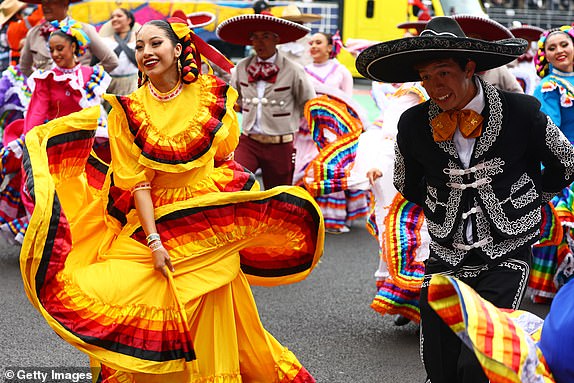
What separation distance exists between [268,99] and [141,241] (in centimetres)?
386

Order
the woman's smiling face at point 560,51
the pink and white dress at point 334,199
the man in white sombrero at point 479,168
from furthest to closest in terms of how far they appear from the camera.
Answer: the pink and white dress at point 334,199
the woman's smiling face at point 560,51
the man in white sombrero at point 479,168

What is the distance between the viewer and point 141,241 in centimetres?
418

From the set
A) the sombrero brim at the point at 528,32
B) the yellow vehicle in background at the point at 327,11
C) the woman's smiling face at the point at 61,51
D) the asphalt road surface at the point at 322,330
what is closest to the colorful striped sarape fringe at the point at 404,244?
the asphalt road surface at the point at 322,330

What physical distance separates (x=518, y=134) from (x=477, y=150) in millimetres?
166

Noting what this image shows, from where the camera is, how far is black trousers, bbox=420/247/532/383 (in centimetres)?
364

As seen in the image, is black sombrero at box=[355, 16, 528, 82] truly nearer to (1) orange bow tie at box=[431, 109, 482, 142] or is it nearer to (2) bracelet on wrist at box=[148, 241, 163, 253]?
(1) orange bow tie at box=[431, 109, 482, 142]

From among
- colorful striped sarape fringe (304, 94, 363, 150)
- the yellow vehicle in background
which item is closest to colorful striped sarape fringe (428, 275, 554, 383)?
colorful striped sarape fringe (304, 94, 363, 150)

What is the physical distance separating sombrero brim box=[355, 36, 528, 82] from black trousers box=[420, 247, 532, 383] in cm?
77

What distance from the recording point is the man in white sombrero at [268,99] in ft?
25.5

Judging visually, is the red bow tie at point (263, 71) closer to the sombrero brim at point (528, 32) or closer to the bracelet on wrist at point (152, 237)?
the sombrero brim at point (528, 32)

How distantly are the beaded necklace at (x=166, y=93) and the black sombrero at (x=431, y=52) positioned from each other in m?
0.84

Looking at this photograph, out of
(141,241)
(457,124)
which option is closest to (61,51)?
(141,241)

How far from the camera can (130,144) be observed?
4.11 metres

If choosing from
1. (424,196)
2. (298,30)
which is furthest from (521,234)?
(298,30)
